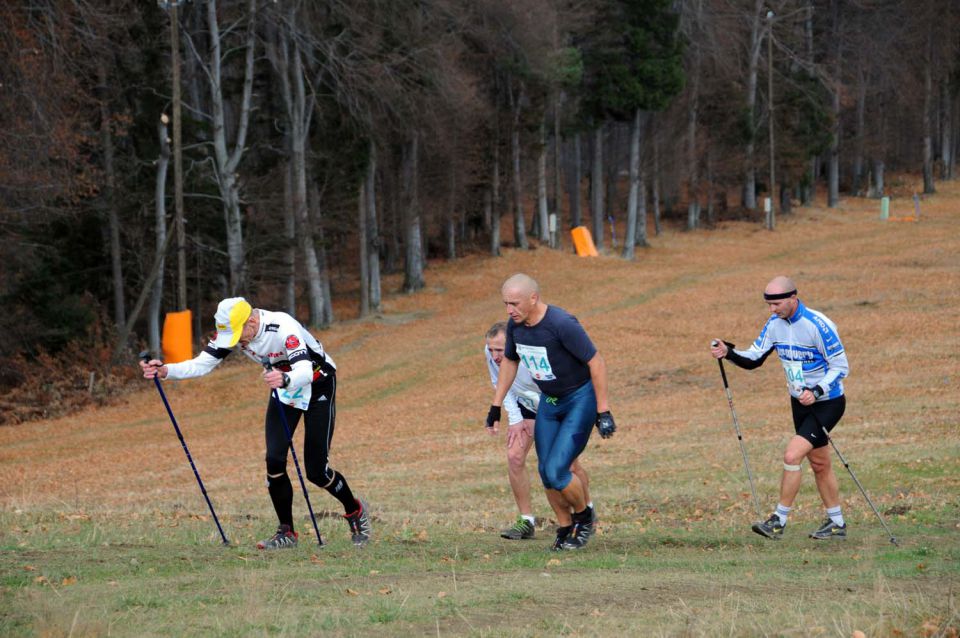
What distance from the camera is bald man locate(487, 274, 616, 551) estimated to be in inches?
350

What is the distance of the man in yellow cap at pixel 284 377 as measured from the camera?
9.07m

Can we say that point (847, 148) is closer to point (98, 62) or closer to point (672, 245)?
point (672, 245)

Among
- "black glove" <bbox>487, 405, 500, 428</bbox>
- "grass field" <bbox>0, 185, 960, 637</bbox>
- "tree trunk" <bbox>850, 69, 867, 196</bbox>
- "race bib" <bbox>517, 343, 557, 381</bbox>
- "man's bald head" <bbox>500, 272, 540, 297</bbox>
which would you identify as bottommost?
"grass field" <bbox>0, 185, 960, 637</bbox>

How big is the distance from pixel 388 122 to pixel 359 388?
12.6 m

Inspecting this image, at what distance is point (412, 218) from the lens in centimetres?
4575

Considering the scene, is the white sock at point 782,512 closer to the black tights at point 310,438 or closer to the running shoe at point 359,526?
the running shoe at point 359,526

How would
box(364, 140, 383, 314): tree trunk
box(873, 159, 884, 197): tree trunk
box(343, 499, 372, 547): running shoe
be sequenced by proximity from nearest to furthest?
box(343, 499, 372, 547): running shoe < box(364, 140, 383, 314): tree trunk < box(873, 159, 884, 197): tree trunk

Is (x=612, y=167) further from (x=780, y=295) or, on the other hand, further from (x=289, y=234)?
(x=780, y=295)

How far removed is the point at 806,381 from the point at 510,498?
6.06 metres

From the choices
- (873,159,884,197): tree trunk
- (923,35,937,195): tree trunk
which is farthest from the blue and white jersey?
(873,159,884,197): tree trunk

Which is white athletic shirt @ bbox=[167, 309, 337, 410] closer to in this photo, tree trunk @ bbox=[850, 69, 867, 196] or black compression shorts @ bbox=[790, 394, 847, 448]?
black compression shorts @ bbox=[790, 394, 847, 448]

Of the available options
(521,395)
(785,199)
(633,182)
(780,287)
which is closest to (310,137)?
(633,182)

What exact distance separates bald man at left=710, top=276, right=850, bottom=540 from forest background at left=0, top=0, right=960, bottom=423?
2288 cm

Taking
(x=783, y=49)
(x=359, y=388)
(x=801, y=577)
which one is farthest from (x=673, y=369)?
(x=783, y=49)
